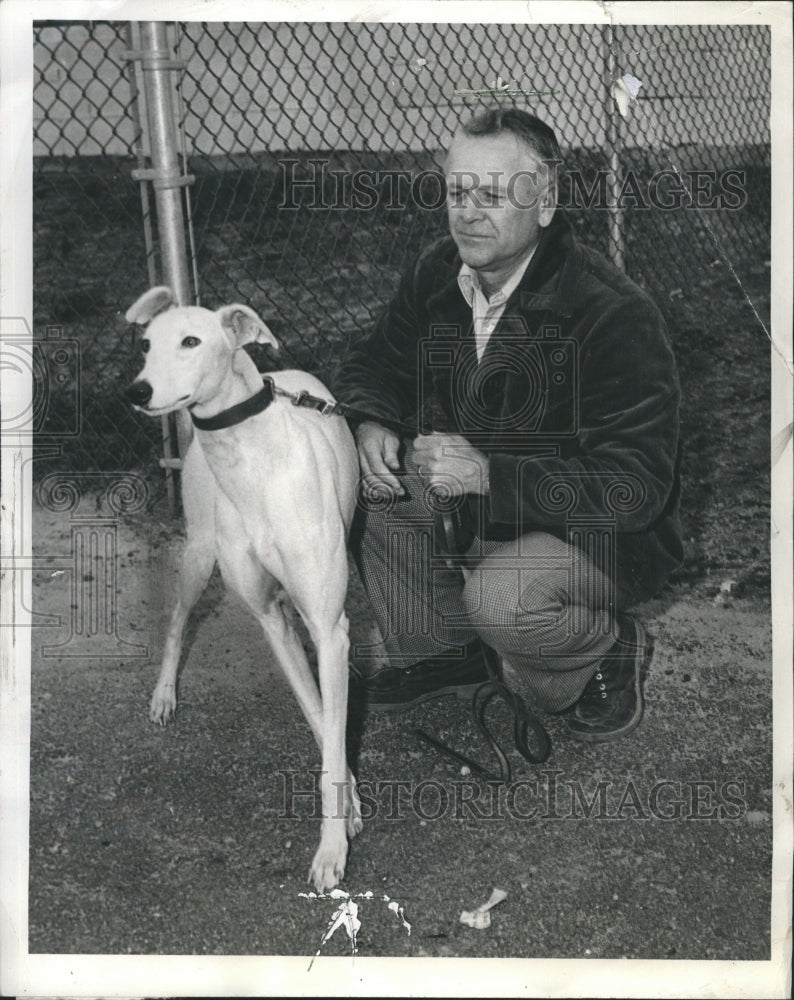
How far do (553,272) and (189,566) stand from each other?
861 mm

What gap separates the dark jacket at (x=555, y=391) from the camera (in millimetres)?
2018

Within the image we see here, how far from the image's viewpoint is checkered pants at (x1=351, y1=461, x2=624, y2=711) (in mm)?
2057

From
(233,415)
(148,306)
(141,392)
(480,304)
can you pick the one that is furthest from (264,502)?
(480,304)

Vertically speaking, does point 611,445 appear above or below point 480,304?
below

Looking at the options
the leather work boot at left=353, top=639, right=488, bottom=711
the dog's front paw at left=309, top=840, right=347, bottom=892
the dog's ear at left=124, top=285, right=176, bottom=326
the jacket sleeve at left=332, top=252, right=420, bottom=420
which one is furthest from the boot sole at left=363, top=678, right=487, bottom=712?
Answer: the dog's ear at left=124, top=285, right=176, bottom=326

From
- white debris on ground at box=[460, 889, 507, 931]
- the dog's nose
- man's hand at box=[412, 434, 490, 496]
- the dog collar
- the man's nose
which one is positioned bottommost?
white debris on ground at box=[460, 889, 507, 931]

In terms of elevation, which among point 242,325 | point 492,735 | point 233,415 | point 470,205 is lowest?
point 492,735

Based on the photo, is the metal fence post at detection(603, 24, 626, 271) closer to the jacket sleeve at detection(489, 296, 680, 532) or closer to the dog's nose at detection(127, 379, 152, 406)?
the jacket sleeve at detection(489, 296, 680, 532)

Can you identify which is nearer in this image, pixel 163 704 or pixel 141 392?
pixel 141 392

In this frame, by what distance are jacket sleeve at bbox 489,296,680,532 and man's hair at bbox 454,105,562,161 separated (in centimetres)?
31

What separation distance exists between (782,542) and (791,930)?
0.73 metres

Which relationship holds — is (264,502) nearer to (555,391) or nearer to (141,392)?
(141,392)

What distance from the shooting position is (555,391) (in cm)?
202

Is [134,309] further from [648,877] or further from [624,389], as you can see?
[648,877]
